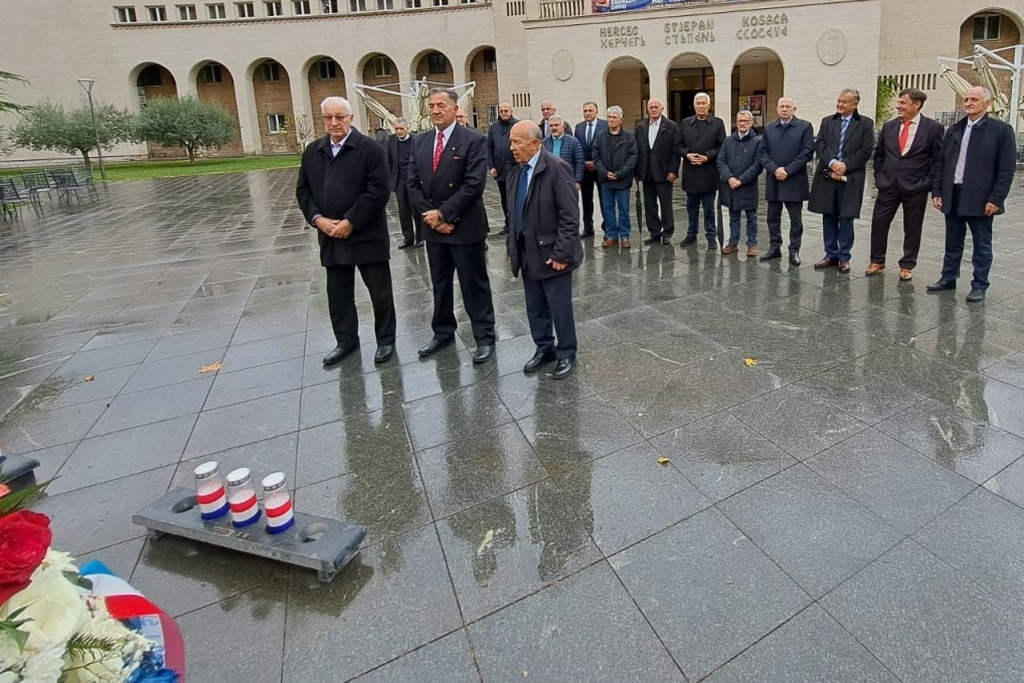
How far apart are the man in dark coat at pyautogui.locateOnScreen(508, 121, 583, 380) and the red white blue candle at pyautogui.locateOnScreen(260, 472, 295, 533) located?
2.35 m

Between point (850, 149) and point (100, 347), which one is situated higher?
point (850, 149)

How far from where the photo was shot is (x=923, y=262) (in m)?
7.48

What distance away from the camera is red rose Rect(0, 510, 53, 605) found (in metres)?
1.24

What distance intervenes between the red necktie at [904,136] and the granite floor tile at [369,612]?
634 cm

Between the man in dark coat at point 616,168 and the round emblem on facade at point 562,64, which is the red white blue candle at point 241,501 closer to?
the man in dark coat at point 616,168

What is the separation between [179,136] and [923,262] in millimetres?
41095

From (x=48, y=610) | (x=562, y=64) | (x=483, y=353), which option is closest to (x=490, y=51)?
(x=562, y=64)

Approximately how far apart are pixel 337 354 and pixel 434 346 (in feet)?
2.64

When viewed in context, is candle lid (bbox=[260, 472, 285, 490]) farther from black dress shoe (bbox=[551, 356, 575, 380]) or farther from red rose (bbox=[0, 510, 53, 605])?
black dress shoe (bbox=[551, 356, 575, 380])

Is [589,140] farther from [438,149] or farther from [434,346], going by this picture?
[434,346]

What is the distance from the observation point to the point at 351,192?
4.95 meters

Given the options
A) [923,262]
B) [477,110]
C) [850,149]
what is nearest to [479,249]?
[850,149]

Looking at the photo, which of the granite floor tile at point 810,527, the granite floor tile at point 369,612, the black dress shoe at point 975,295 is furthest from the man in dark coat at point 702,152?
the granite floor tile at point 369,612

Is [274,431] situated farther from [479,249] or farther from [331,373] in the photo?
[479,249]
